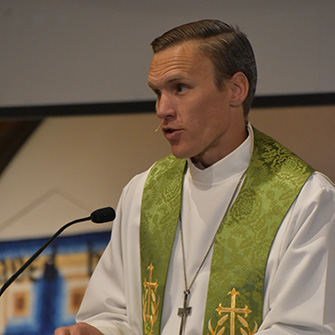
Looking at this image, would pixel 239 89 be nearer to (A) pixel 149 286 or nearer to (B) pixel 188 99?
(B) pixel 188 99

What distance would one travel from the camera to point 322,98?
16.1 feet

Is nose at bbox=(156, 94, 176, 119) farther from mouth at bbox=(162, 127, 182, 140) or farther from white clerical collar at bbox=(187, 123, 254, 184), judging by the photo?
white clerical collar at bbox=(187, 123, 254, 184)

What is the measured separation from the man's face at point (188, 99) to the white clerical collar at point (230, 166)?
5.2 inches

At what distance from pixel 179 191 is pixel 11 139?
219 centimetres

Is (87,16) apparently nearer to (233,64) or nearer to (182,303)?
(233,64)

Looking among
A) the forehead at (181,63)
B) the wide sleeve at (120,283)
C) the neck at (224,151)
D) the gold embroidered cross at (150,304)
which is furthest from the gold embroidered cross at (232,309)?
the forehead at (181,63)

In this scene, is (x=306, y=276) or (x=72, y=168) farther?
(x=72, y=168)

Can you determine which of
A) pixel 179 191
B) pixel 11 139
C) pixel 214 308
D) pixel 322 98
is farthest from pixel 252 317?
pixel 11 139

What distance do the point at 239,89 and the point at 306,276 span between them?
87cm

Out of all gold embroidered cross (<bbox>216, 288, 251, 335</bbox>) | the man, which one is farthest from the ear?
gold embroidered cross (<bbox>216, 288, 251, 335</bbox>)

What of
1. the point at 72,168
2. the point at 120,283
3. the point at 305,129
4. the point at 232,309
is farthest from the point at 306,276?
the point at 72,168

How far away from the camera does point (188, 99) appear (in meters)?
3.12

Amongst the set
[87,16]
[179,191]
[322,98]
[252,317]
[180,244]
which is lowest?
[252,317]

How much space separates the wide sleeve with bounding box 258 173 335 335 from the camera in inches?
→ 112
